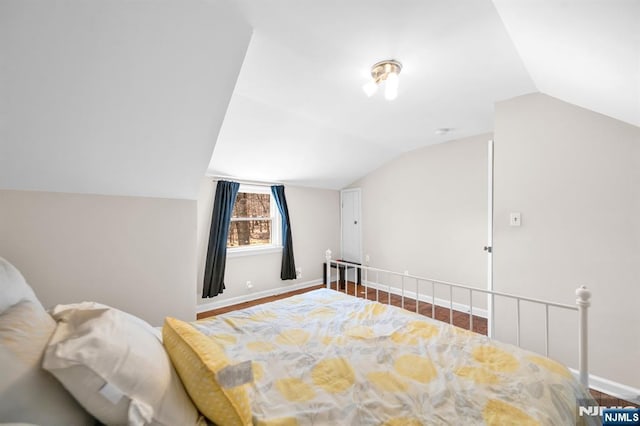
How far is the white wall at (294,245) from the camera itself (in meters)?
3.54

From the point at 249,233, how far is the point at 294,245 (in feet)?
2.49

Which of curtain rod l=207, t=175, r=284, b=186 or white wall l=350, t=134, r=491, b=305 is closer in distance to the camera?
white wall l=350, t=134, r=491, b=305

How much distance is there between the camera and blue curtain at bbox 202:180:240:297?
3455 millimetres

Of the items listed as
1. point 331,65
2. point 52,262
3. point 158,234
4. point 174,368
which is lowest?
point 174,368

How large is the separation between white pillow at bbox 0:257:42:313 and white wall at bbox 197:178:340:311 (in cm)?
225

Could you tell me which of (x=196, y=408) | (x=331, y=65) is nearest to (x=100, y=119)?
(x=331, y=65)

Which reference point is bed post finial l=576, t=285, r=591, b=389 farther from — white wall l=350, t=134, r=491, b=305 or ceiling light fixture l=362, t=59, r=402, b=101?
white wall l=350, t=134, r=491, b=305

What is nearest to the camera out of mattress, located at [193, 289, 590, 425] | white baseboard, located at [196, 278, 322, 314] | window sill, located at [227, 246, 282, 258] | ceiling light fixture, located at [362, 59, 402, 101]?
mattress, located at [193, 289, 590, 425]

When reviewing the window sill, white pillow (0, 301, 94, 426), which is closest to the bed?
white pillow (0, 301, 94, 426)

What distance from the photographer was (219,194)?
11.7 ft

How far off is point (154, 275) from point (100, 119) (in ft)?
4.20

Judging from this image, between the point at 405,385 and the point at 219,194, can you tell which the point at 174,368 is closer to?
the point at 405,385

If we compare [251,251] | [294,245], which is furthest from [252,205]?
[294,245]
